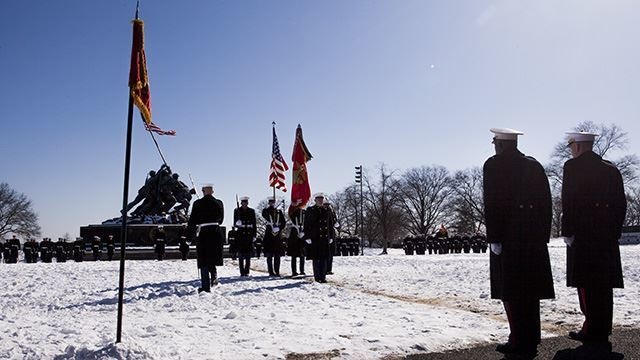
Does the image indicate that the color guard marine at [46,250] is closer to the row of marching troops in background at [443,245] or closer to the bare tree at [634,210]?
the row of marching troops in background at [443,245]

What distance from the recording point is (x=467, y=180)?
277 feet

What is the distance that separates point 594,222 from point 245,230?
32.2 feet

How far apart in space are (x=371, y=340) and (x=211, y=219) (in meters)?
5.71

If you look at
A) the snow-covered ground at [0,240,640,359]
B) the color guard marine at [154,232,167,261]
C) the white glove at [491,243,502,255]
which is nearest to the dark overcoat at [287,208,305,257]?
the snow-covered ground at [0,240,640,359]

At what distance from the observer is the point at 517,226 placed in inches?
196

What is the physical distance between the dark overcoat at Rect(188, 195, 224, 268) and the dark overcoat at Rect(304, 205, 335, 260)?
2700mm

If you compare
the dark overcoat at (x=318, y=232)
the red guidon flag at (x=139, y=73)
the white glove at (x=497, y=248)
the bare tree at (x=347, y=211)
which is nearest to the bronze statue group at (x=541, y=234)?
the white glove at (x=497, y=248)

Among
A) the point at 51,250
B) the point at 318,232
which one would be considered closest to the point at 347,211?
the point at 51,250

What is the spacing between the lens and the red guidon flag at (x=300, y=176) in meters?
17.4

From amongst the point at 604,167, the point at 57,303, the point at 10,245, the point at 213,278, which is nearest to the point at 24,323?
the point at 57,303

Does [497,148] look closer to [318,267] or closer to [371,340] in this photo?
[371,340]

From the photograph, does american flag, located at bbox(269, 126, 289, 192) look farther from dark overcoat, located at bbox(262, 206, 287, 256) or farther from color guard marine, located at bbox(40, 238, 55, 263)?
color guard marine, located at bbox(40, 238, 55, 263)

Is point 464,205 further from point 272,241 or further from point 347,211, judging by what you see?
point 272,241

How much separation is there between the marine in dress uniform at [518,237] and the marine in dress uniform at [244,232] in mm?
9692
